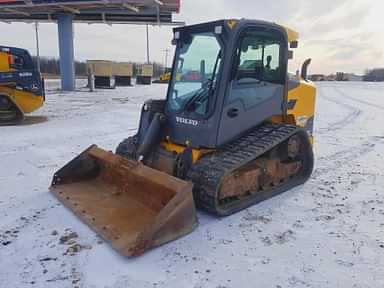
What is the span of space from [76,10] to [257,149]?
19.2 meters

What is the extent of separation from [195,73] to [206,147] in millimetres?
1012

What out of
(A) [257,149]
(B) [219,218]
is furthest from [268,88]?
(B) [219,218]

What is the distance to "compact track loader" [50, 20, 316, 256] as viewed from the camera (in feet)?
11.7

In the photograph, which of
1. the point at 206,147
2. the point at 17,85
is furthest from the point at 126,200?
the point at 17,85

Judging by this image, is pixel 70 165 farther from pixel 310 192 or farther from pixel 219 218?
pixel 310 192

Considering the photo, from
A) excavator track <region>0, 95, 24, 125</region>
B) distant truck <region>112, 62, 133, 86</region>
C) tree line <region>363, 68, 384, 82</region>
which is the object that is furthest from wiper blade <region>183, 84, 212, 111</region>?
tree line <region>363, 68, 384, 82</region>

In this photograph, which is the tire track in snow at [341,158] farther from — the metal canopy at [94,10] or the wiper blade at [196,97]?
the metal canopy at [94,10]

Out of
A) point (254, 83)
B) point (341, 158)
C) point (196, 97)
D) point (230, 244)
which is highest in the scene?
point (254, 83)

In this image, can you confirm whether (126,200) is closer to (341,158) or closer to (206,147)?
(206,147)

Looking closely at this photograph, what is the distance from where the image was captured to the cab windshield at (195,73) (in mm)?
4109

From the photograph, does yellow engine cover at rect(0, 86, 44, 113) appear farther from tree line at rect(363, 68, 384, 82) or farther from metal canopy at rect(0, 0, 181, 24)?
tree line at rect(363, 68, 384, 82)

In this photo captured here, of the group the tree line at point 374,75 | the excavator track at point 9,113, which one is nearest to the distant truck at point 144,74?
the excavator track at point 9,113

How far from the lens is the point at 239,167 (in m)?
3.89

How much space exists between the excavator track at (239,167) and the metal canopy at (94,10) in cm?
1519
